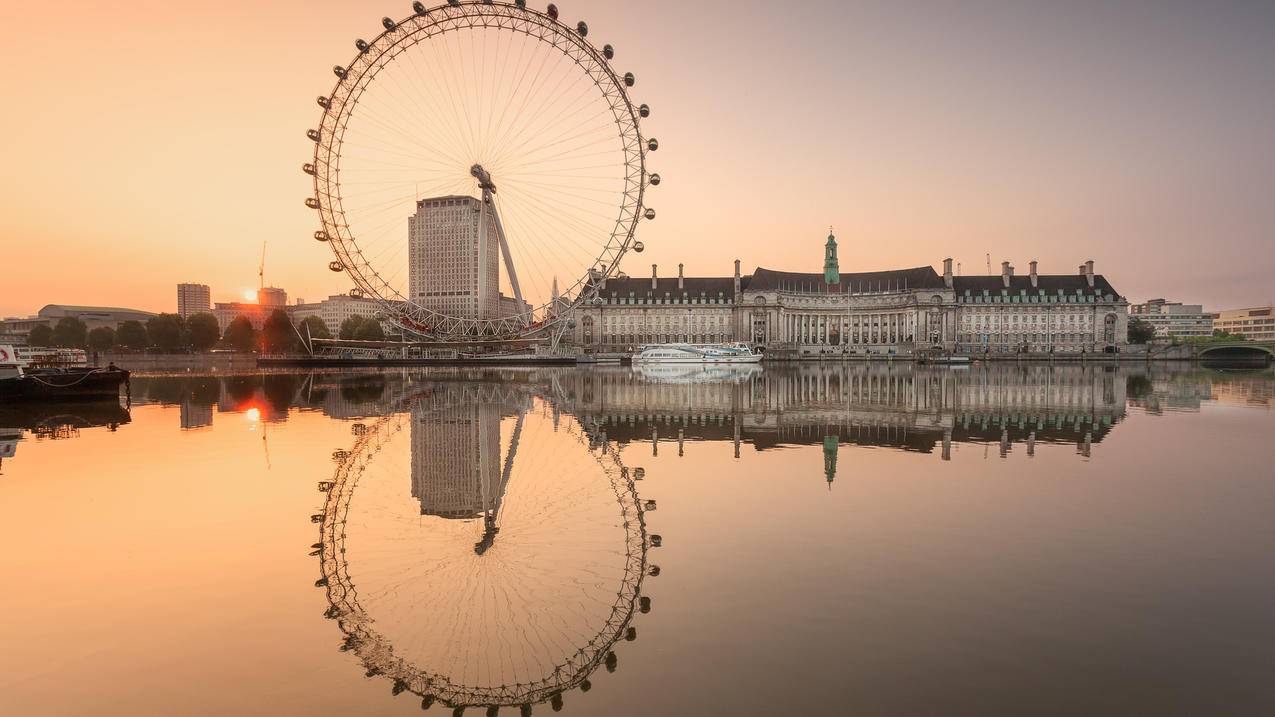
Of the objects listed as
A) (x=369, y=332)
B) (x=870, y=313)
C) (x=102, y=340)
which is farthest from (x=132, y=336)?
(x=870, y=313)

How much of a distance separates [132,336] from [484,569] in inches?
6577

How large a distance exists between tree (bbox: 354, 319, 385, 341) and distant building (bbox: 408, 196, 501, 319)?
4370cm

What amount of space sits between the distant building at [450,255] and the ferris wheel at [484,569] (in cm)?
5300

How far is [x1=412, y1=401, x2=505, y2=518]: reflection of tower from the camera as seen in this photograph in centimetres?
1232

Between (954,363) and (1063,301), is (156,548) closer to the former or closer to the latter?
(954,363)

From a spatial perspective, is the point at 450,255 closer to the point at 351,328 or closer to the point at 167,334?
the point at 351,328

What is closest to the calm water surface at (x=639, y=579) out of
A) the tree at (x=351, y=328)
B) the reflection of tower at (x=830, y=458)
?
the reflection of tower at (x=830, y=458)

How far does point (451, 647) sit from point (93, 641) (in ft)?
12.3

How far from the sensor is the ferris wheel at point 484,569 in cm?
651

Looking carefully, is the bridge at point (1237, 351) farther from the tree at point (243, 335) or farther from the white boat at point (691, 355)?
the tree at point (243, 335)

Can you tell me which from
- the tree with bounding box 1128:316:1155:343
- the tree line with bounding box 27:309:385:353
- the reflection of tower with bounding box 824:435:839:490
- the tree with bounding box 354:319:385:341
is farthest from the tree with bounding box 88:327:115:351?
the tree with bounding box 1128:316:1155:343

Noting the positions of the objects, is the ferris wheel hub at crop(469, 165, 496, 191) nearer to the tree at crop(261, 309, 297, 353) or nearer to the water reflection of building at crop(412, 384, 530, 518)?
the water reflection of building at crop(412, 384, 530, 518)

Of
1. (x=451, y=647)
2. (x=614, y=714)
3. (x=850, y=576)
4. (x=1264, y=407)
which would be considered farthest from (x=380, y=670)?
(x=1264, y=407)

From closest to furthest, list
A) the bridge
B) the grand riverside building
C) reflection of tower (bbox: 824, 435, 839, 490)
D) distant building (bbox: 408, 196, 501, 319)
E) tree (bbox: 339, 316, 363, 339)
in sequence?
reflection of tower (bbox: 824, 435, 839, 490) < distant building (bbox: 408, 196, 501, 319) < the bridge < the grand riverside building < tree (bbox: 339, 316, 363, 339)
